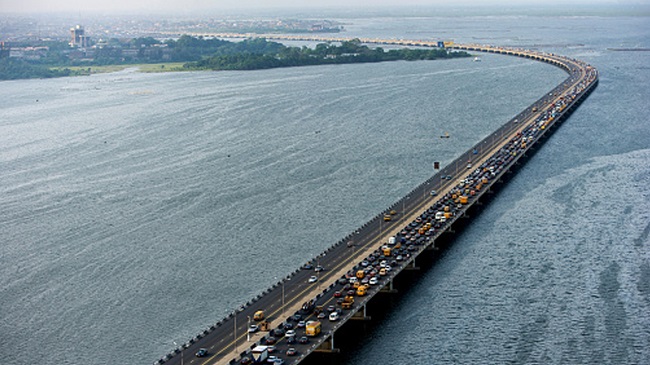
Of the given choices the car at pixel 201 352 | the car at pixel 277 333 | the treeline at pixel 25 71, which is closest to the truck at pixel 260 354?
the car at pixel 277 333

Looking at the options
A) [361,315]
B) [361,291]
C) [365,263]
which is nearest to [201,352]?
[361,315]

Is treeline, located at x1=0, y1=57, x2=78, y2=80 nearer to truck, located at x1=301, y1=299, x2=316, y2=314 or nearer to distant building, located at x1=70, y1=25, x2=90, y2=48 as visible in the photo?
distant building, located at x1=70, y1=25, x2=90, y2=48

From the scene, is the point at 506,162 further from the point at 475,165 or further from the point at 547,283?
the point at 547,283

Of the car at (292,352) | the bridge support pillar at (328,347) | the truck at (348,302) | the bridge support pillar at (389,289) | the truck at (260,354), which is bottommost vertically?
the bridge support pillar at (328,347)

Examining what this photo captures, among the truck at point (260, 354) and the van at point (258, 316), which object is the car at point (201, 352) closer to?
the truck at point (260, 354)

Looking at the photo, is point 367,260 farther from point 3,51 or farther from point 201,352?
point 3,51

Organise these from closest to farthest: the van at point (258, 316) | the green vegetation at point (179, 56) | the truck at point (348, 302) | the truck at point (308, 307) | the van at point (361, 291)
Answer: the van at point (258, 316) < the truck at point (308, 307) < the truck at point (348, 302) < the van at point (361, 291) < the green vegetation at point (179, 56)
